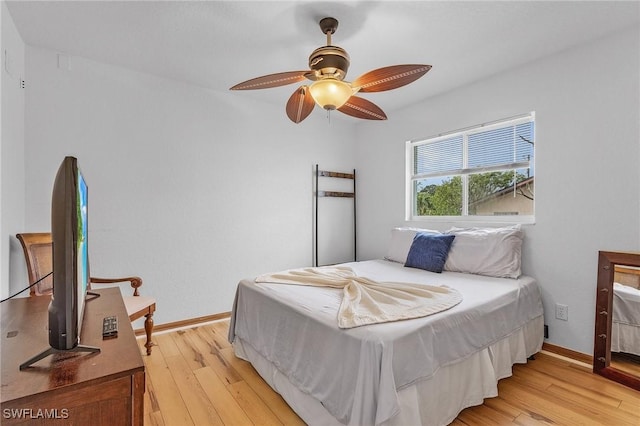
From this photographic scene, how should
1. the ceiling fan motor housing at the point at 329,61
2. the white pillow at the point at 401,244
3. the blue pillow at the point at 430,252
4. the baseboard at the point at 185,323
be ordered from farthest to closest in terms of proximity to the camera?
the white pillow at the point at 401,244 < the baseboard at the point at 185,323 < the blue pillow at the point at 430,252 < the ceiling fan motor housing at the point at 329,61

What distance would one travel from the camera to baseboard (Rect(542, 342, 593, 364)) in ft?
8.02

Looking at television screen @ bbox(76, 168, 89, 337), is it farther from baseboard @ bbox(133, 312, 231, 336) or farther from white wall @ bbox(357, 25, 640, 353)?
white wall @ bbox(357, 25, 640, 353)

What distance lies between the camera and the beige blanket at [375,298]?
1667 millimetres

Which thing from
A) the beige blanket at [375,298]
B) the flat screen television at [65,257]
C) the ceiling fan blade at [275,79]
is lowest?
the beige blanket at [375,298]

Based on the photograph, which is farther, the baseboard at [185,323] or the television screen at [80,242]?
the baseboard at [185,323]

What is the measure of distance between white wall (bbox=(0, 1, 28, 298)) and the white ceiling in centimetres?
18

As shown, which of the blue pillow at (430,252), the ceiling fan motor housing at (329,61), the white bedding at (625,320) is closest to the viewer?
the ceiling fan motor housing at (329,61)

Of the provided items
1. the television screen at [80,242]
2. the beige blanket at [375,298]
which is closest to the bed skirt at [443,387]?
the beige blanket at [375,298]

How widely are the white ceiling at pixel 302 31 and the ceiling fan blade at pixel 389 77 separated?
446 mm

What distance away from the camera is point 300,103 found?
2.37 meters

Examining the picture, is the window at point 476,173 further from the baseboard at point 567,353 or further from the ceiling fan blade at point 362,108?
the ceiling fan blade at point 362,108

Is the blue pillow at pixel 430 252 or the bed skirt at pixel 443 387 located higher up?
the blue pillow at pixel 430 252

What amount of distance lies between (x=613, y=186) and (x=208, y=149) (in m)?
3.57

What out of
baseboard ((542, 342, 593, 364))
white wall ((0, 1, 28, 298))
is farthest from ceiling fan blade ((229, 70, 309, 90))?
baseboard ((542, 342, 593, 364))
